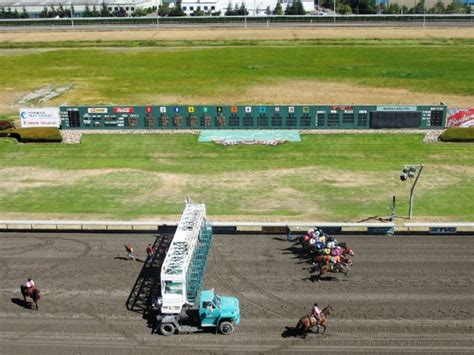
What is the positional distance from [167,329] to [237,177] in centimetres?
2022

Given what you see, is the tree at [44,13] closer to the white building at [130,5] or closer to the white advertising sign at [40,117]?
the white building at [130,5]

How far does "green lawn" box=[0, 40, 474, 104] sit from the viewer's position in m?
68.3

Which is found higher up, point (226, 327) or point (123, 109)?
point (123, 109)

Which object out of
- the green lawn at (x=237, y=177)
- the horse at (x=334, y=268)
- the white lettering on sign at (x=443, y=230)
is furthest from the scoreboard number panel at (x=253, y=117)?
the horse at (x=334, y=268)

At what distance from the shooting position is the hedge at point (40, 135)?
165 ft

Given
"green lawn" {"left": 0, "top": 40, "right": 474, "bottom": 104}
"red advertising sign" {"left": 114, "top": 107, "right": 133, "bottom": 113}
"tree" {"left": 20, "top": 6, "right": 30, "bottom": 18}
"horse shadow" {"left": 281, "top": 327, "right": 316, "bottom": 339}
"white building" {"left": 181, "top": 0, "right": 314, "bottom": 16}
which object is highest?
"white building" {"left": 181, "top": 0, "right": 314, "bottom": 16}

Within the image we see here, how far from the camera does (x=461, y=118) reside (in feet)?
167

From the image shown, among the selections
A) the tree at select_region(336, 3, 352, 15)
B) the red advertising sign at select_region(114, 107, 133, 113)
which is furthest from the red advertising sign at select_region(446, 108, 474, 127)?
the tree at select_region(336, 3, 352, 15)

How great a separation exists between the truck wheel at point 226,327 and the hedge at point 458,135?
109ft

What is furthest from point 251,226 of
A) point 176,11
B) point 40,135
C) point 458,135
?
point 176,11

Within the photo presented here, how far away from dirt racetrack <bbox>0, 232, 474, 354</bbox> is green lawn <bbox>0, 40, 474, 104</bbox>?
35.2 metres

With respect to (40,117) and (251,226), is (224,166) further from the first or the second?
(40,117)

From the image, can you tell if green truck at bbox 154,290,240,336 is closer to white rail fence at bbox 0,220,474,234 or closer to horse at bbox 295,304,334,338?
horse at bbox 295,304,334,338

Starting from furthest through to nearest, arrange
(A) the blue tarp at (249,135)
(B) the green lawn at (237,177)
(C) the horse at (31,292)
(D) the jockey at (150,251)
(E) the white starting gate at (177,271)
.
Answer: (A) the blue tarp at (249,135) → (B) the green lawn at (237,177) → (D) the jockey at (150,251) → (C) the horse at (31,292) → (E) the white starting gate at (177,271)
